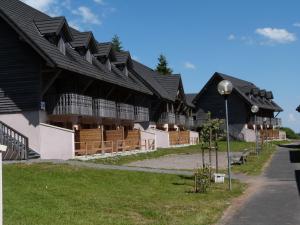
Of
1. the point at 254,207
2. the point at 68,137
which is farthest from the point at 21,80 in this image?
the point at 254,207

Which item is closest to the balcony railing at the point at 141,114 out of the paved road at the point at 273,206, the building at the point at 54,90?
the building at the point at 54,90

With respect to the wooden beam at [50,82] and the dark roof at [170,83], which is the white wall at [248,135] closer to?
the dark roof at [170,83]

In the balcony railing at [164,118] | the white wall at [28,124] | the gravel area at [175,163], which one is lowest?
the gravel area at [175,163]

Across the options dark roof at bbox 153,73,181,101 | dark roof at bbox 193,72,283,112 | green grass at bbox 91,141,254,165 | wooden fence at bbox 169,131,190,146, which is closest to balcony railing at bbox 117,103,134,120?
green grass at bbox 91,141,254,165

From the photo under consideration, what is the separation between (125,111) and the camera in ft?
134

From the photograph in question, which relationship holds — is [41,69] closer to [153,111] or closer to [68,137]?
[68,137]

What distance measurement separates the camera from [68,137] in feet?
87.7

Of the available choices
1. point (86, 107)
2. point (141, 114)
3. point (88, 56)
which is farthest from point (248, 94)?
point (86, 107)

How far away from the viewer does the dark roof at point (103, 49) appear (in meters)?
39.1

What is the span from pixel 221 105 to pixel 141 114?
26.6m

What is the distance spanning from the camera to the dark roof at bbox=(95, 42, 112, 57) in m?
39.1

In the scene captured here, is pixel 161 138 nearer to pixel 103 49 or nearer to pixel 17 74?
pixel 103 49

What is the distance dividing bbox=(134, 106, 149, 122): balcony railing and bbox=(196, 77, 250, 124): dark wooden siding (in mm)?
23781

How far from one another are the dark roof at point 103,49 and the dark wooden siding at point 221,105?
32121mm
